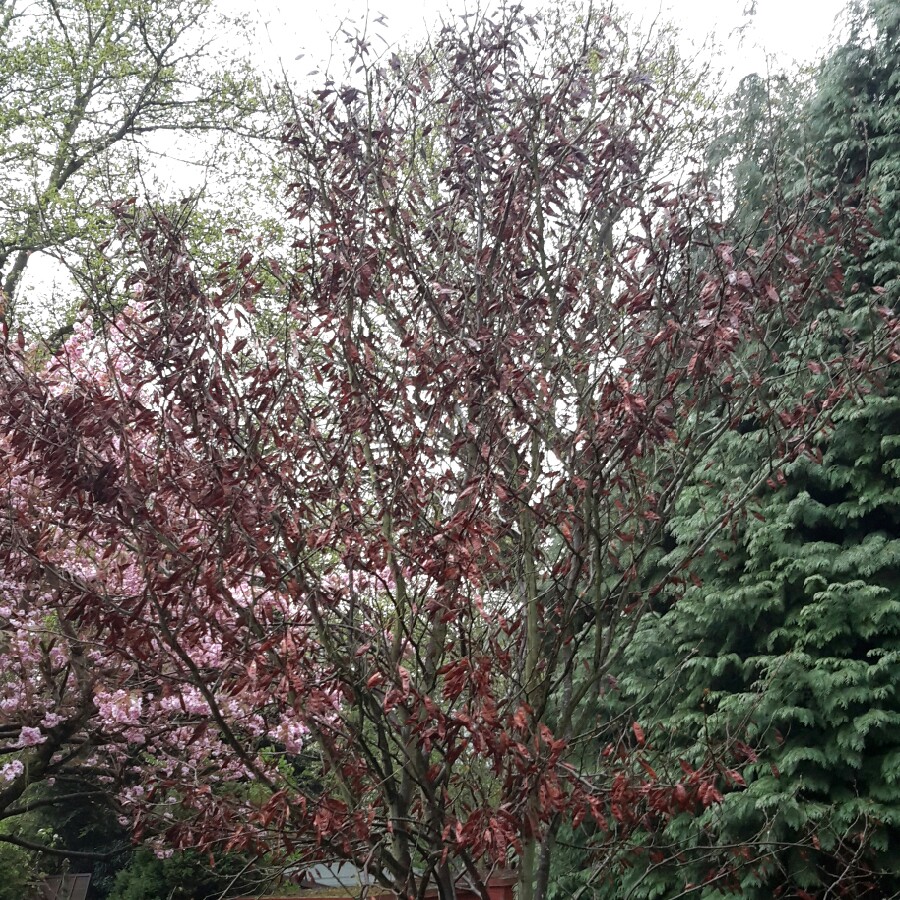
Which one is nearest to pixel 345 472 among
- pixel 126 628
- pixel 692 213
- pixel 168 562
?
pixel 168 562

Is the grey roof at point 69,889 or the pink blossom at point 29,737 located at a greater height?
the pink blossom at point 29,737

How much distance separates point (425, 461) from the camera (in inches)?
122

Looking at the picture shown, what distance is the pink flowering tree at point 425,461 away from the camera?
2453 millimetres

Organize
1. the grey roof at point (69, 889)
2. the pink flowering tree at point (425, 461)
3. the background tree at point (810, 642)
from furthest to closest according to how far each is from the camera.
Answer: the grey roof at point (69, 889)
the background tree at point (810, 642)
the pink flowering tree at point (425, 461)

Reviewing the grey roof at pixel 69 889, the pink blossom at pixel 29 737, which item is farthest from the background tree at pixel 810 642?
the grey roof at pixel 69 889

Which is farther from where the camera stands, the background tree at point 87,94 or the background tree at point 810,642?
the background tree at point 87,94

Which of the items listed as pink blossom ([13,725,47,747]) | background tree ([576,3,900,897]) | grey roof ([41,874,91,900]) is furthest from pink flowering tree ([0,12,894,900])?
grey roof ([41,874,91,900])

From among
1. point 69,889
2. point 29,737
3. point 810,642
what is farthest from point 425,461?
point 69,889

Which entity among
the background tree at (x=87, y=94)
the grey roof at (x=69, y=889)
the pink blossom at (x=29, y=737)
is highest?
the background tree at (x=87, y=94)

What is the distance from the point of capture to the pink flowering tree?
8.05 ft

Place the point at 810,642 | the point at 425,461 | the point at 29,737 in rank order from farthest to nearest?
the point at 29,737
the point at 810,642
the point at 425,461

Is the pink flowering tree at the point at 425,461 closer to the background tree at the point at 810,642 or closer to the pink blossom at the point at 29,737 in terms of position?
the background tree at the point at 810,642

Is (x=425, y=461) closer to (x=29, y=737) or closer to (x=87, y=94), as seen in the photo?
(x=29, y=737)

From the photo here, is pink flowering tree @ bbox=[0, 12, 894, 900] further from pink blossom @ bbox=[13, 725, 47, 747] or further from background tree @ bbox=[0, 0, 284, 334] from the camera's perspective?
background tree @ bbox=[0, 0, 284, 334]
